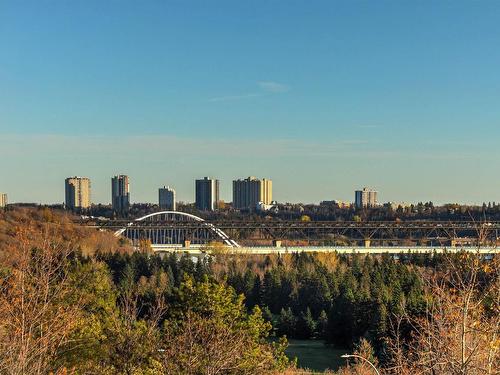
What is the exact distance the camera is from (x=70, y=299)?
31.9 meters

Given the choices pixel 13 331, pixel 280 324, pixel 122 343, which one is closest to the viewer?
pixel 13 331

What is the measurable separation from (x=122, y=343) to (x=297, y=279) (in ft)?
160

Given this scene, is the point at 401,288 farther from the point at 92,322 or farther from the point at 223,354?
the point at 223,354

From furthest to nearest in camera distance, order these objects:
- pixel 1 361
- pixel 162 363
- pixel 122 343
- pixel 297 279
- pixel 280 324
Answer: pixel 297 279 → pixel 280 324 → pixel 122 343 → pixel 162 363 → pixel 1 361

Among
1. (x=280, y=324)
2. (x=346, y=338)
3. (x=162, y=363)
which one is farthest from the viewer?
(x=280, y=324)

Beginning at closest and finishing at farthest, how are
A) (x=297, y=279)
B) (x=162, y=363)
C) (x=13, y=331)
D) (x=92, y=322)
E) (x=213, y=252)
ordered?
(x=13, y=331) < (x=162, y=363) < (x=92, y=322) < (x=297, y=279) < (x=213, y=252)

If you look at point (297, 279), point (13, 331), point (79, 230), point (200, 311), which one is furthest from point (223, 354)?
point (79, 230)

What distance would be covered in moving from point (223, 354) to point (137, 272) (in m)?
57.6

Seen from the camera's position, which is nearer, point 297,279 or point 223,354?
point 223,354

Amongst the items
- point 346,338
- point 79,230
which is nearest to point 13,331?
point 346,338

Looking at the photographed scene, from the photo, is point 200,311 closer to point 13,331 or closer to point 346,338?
point 13,331

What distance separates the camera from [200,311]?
30.2 meters

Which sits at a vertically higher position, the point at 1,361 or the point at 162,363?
the point at 1,361

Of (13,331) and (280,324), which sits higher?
(13,331)
